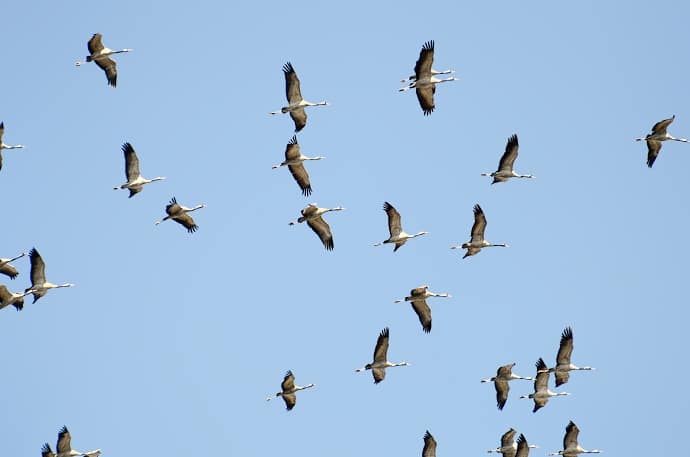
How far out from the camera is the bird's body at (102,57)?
174 feet

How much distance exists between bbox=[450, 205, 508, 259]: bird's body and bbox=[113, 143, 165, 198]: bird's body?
9.78 m

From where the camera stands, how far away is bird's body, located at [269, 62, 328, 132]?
5235 cm

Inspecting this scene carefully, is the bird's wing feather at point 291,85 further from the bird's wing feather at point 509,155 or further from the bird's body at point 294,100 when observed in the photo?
the bird's wing feather at point 509,155

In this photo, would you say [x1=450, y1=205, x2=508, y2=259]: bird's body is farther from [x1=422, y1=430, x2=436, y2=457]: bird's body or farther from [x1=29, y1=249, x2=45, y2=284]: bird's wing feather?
[x1=29, y1=249, x2=45, y2=284]: bird's wing feather

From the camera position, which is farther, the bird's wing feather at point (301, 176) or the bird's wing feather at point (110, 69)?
the bird's wing feather at point (110, 69)

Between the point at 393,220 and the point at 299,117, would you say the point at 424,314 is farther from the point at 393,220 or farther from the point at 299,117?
the point at 299,117

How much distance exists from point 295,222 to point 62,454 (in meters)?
9.86

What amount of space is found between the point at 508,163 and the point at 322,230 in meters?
6.18

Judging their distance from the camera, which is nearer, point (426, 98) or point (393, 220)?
point (393, 220)

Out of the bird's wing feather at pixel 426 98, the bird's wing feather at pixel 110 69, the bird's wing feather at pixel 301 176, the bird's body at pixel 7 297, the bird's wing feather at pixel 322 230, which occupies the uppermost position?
the bird's wing feather at pixel 110 69

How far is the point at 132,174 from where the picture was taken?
53.1 metres

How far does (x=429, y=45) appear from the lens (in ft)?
172

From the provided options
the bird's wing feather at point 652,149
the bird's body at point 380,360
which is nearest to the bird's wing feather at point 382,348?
the bird's body at point 380,360

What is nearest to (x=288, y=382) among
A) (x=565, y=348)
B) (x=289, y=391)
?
(x=289, y=391)
